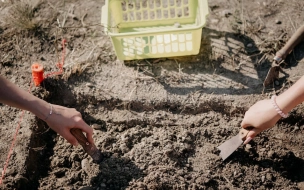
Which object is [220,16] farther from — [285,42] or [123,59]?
[123,59]

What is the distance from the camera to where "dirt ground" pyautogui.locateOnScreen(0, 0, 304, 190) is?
194 cm

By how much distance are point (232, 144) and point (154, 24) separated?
35.2 inches

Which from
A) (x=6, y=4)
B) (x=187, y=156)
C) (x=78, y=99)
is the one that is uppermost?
(x=6, y=4)

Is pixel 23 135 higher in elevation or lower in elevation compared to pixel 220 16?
lower

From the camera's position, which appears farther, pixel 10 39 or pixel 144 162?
pixel 10 39

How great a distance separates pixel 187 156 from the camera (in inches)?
78.7

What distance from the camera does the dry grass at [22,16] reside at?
245 cm

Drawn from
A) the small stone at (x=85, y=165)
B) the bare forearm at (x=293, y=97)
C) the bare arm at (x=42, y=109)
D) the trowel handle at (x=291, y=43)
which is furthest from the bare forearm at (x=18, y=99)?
the trowel handle at (x=291, y=43)

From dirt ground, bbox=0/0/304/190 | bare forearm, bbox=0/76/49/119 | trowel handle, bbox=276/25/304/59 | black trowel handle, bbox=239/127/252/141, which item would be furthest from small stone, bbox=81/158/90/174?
trowel handle, bbox=276/25/304/59

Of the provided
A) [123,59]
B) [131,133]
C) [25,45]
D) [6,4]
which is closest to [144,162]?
[131,133]

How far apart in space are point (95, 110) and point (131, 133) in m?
0.27

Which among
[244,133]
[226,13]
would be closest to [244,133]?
[244,133]

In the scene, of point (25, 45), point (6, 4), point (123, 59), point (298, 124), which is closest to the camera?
point (298, 124)

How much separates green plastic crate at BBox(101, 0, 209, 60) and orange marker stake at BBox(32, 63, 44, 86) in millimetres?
422
